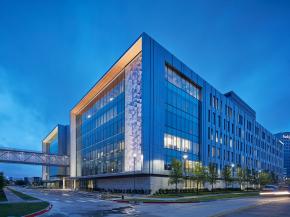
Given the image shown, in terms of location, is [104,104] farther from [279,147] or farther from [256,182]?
[279,147]

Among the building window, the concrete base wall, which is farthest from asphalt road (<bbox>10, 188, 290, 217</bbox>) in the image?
the building window

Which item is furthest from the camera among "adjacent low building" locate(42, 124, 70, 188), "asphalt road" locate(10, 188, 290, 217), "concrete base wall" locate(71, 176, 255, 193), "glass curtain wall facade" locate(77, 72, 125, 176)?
"adjacent low building" locate(42, 124, 70, 188)

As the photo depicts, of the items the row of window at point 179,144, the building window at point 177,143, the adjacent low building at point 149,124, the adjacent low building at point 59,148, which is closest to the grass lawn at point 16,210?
the adjacent low building at point 149,124

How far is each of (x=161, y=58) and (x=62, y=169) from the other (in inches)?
2921

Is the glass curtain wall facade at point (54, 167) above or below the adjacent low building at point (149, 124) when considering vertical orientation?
below

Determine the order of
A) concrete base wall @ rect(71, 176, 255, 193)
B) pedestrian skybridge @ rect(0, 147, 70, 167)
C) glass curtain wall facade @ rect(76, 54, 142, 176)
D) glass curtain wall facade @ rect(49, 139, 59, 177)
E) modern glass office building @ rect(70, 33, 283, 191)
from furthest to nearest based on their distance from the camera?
1. glass curtain wall facade @ rect(49, 139, 59, 177)
2. pedestrian skybridge @ rect(0, 147, 70, 167)
3. glass curtain wall facade @ rect(76, 54, 142, 176)
4. modern glass office building @ rect(70, 33, 283, 191)
5. concrete base wall @ rect(71, 176, 255, 193)

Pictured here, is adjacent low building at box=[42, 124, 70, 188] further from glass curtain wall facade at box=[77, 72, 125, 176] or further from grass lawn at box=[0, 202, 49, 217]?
grass lawn at box=[0, 202, 49, 217]

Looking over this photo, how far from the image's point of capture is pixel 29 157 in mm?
84688

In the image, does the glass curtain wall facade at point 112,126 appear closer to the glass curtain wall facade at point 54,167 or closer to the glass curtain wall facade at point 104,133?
the glass curtain wall facade at point 104,133

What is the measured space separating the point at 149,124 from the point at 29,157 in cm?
5210

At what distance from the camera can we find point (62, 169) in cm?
10931

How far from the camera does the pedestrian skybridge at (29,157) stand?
79.1 meters

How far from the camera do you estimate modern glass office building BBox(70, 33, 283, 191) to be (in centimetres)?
4744

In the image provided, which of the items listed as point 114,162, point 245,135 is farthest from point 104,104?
point 245,135
